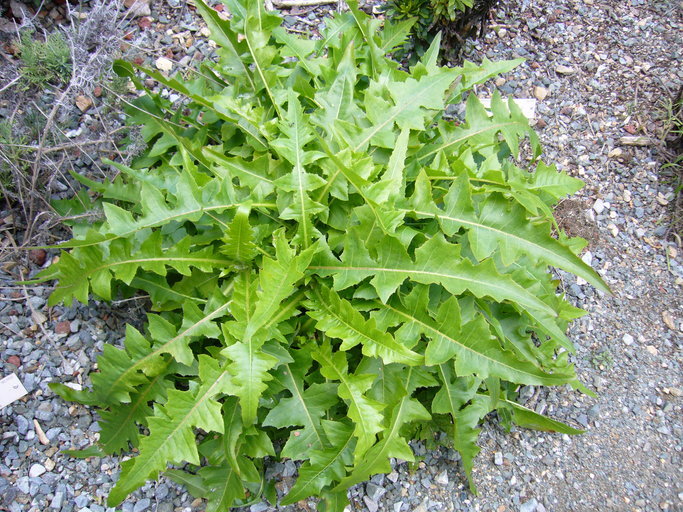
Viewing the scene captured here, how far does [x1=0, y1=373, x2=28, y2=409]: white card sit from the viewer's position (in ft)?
6.91

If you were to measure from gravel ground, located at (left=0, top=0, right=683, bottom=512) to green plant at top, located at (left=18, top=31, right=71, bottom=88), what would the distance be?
253mm

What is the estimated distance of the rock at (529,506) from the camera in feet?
7.41

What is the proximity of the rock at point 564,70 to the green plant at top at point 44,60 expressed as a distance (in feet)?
8.74

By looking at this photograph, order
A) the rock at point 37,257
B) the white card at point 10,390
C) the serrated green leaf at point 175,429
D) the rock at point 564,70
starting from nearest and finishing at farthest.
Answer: the serrated green leaf at point 175,429 < the white card at point 10,390 < the rock at point 37,257 < the rock at point 564,70

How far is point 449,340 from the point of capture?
193 cm

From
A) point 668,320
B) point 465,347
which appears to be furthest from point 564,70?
point 465,347

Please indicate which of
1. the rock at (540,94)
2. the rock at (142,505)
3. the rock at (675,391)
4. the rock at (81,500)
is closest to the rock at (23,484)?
the rock at (81,500)

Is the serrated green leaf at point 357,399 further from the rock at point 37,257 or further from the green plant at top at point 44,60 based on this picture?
the green plant at top at point 44,60

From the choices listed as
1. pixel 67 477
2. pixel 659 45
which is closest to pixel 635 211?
pixel 659 45

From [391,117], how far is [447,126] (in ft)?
1.08

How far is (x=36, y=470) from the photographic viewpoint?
2.06 meters

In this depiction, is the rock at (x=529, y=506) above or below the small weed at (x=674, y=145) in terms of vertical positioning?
below

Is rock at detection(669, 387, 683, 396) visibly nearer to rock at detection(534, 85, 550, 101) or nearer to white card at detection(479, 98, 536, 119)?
white card at detection(479, 98, 536, 119)

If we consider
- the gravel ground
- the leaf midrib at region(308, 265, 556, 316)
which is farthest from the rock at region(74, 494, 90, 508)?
the leaf midrib at region(308, 265, 556, 316)
